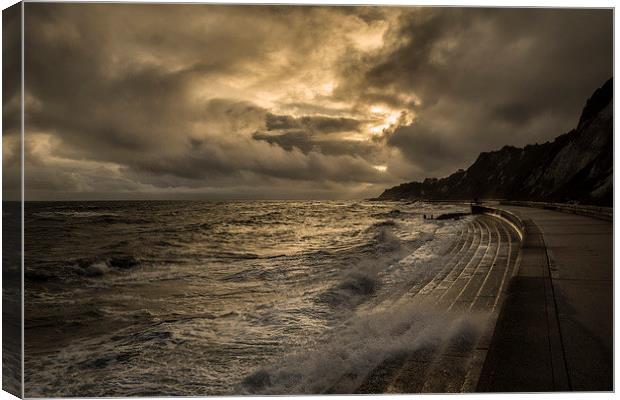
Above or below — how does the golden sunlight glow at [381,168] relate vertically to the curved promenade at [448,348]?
above

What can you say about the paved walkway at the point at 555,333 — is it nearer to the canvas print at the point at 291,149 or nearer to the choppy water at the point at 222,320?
the canvas print at the point at 291,149

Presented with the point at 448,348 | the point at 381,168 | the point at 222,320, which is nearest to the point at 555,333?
the point at 448,348

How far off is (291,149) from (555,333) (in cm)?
412

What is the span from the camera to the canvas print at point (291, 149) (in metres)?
4.77

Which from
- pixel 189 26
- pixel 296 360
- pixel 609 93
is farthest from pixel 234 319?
pixel 609 93

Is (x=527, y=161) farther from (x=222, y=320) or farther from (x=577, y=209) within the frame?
(x=577, y=209)

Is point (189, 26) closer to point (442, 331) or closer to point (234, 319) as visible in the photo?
point (234, 319)

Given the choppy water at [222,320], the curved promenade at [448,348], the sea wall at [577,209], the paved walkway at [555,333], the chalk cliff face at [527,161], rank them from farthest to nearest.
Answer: the sea wall at [577,209], the chalk cliff face at [527,161], the choppy water at [222,320], the curved promenade at [448,348], the paved walkway at [555,333]

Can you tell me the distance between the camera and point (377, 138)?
667 cm

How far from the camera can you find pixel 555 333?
4.25 m

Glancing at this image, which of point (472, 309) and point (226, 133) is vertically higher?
point (226, 133)

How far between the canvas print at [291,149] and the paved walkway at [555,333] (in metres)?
0.04

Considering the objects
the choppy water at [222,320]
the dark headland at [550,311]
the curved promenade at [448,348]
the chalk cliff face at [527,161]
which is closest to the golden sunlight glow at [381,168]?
the chalk cliff face at [527,161]

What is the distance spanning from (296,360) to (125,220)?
20.6m
